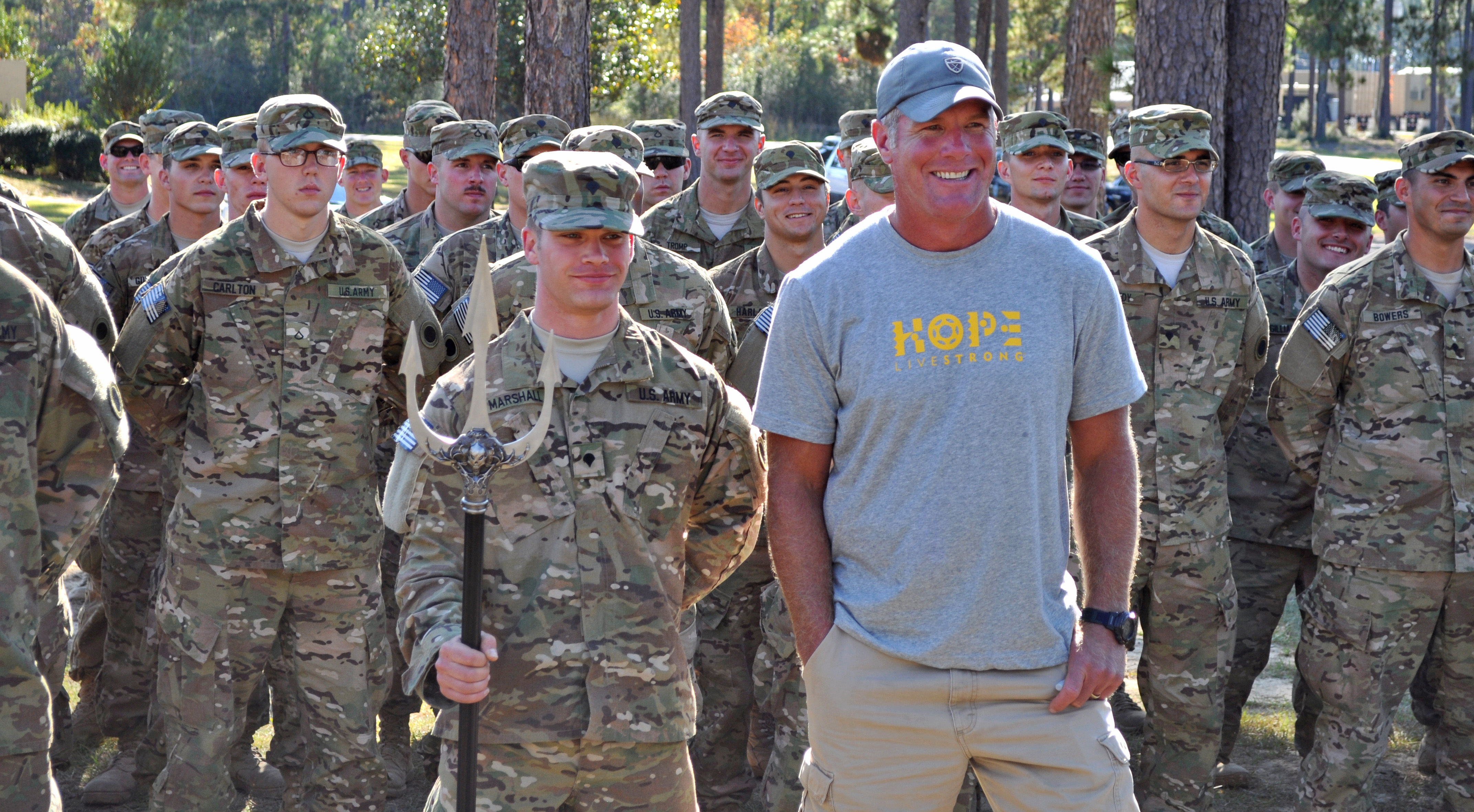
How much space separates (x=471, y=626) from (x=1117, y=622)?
138 centimetres

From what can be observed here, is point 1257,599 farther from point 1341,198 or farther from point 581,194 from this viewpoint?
point 581,194

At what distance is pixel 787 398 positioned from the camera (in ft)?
10.8

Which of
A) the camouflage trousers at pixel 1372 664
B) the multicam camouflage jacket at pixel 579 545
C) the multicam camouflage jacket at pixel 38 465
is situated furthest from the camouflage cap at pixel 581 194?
the camouflage trousers at pixel 1372 664

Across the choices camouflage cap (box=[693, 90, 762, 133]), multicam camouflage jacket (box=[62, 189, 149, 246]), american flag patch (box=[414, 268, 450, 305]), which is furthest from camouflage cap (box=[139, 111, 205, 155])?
camouflage cap (box=[693, 90, 762, 133])

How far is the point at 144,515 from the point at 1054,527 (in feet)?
15.8

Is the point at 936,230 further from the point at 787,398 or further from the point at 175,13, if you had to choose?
the point at 175,13

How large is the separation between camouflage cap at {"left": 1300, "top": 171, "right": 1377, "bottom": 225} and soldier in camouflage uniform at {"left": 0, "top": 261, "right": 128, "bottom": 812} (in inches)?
204

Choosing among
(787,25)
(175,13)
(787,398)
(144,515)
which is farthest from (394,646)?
(787,25)

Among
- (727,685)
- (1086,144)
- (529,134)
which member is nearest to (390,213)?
(529,134)

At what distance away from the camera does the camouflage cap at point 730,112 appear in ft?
24.3

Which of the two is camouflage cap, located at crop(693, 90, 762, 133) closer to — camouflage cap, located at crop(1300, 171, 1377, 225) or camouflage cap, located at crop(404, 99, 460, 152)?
camouflage cap, located at crop(404, 99, 460, 152)

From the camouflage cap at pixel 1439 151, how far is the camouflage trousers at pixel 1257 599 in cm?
182

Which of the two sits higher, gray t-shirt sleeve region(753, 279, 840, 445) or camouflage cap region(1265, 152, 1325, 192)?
camouflage cap region(1265, 152, 1325, 192)

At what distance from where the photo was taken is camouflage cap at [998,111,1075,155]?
679 cm
